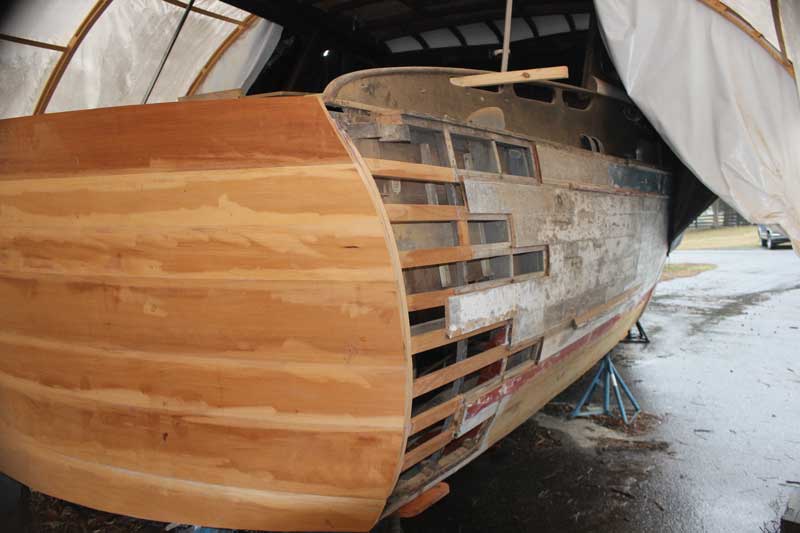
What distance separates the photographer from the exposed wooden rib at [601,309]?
269 cm

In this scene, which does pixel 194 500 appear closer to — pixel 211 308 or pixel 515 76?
pixel 211 308

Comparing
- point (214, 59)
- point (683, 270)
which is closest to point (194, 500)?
point (214, 59)

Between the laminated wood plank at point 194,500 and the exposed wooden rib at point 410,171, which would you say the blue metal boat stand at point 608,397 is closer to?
the laminated wood plank at point 194,500

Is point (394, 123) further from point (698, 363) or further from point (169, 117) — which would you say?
point (698, 363)

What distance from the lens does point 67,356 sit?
1776 millimetres

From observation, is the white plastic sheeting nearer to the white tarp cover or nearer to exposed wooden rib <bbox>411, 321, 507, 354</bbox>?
the white tarp cover

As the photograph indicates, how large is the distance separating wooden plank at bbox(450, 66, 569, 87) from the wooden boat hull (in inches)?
13.8

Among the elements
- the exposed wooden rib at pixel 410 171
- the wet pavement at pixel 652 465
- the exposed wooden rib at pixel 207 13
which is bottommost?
the wet pavement at pixel 652 465

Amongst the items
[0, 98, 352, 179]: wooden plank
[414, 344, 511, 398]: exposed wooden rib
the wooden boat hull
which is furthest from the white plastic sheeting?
[414, 344, 511, 398]: exposed wooden rib

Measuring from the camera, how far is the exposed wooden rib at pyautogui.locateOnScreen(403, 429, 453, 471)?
1752mm

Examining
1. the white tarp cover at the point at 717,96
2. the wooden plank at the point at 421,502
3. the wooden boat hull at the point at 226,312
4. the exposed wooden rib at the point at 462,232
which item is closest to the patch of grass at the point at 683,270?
the white tarp cover at the point at 717,96

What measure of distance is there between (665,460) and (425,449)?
7.58ft

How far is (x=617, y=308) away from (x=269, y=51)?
375 cm

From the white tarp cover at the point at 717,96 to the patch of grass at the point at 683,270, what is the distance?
8.90 metres
